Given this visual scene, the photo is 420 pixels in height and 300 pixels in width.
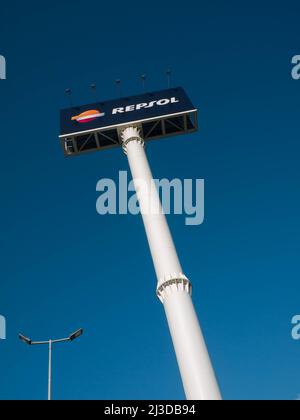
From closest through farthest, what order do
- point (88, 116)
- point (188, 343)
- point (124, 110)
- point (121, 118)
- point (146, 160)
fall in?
point (188, 343), point (146, 160), point (121, 118), point (124, 110), point (88, 116)

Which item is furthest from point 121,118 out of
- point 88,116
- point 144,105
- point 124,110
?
point 88,116

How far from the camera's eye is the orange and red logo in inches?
1471

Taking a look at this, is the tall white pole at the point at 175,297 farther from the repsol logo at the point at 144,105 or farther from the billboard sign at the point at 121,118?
the repsol logo at the point at 144,105

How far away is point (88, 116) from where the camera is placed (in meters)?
37.6

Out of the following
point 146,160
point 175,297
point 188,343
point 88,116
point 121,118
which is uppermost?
point 88,116

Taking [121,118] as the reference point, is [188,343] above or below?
below

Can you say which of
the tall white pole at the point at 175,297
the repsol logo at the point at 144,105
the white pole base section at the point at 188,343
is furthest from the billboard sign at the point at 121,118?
the white pole base section at the point at 188,343

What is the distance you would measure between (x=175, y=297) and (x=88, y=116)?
18.6m

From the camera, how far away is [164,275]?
25500mm

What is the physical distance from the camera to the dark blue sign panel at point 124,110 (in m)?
36.6

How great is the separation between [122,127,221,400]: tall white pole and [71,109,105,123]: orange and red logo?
20.9ft

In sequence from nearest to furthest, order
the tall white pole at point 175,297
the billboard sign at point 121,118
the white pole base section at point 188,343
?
the white pole base section at point 188,343, the tall white pole at point 175,297, the billboard sign at point 121,118

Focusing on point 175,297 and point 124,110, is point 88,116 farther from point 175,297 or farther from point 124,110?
point 175,297
